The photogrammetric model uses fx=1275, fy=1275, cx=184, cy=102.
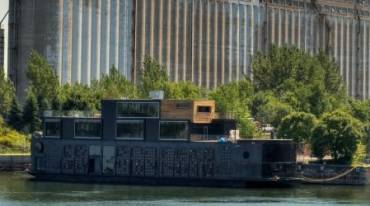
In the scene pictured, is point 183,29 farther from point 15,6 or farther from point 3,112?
point 3,112

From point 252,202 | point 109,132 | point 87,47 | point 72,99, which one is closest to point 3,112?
point 72,99

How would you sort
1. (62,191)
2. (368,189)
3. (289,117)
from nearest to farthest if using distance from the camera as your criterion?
1. (62,191)
2. (368,189)
3. (289,117)

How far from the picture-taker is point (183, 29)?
577ft

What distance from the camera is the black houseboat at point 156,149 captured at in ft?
352

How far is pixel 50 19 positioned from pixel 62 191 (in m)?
57.1

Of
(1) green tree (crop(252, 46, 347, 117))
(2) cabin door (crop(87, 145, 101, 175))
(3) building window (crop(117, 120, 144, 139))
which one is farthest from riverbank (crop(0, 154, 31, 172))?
(1) green tree (crop(252, 46, 347, 117))

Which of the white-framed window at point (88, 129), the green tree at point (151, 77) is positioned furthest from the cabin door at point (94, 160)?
the green tree at point (151, 77)

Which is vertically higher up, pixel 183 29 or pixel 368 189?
pixel 183 29

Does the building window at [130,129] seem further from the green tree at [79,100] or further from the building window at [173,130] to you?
the green tree at [79,100]

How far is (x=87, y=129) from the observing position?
11506 cm

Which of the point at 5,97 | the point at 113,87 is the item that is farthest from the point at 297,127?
the point at 5,97

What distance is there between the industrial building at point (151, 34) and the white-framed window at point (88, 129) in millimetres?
39756

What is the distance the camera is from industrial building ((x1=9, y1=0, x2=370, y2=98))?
155375mm

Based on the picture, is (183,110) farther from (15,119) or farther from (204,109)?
(15,119)
